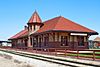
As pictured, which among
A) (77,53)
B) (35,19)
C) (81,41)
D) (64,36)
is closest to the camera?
(77,53)

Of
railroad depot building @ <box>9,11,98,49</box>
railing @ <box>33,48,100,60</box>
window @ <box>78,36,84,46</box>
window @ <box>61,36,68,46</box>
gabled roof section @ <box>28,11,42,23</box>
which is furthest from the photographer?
gabled roof section @ <box>28,11,42,23</box>

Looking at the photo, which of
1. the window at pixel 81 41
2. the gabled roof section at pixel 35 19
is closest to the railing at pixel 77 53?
the window at pixel 81 41

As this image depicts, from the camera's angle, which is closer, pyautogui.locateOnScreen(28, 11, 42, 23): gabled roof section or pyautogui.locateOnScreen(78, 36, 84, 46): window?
pyautogui.locateOnScreen(78, 36, 84, 46): window

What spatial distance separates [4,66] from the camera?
23.1 meters

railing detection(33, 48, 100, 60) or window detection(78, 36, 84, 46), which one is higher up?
window detection(78, 36, 84, 46)

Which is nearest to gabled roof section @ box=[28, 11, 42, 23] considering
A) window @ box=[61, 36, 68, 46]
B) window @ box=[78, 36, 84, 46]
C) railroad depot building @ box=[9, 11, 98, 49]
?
railroad depot building @ box=[9, 11, 98, 49]

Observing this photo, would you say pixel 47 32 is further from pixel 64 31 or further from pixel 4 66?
pixel 4 66

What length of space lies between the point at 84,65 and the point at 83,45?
69.3 ft

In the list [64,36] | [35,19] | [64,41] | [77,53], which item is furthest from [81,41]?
[77,53]

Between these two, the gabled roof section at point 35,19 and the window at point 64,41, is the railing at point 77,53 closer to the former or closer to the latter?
the window at point 64,41

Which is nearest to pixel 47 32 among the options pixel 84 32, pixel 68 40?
pixel 68 40

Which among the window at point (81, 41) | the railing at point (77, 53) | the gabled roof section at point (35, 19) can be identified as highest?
the gabled roof section at point (35, 19)

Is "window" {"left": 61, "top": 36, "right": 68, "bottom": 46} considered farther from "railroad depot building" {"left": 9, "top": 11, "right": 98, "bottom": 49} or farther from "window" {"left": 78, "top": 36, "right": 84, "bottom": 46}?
"window" {"left": 78, "top": 36, "right": 84, "bottom": 46}

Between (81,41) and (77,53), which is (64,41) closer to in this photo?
(81,41)
